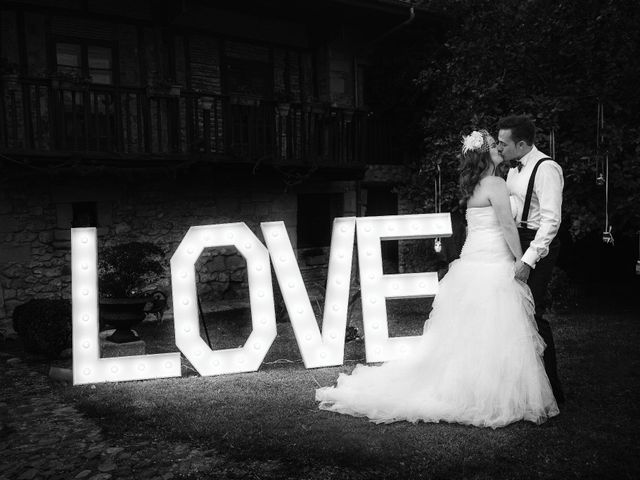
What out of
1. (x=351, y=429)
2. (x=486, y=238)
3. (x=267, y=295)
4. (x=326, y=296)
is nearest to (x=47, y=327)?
(x=267, y=295)

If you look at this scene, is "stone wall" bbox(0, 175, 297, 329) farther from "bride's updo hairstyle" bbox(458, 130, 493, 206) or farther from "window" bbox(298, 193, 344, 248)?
"bride's updo hairstyle" bbox(458, 130, 493, 206)

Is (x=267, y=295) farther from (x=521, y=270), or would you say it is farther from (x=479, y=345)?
(x=521, y=270)

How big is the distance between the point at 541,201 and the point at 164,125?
7.61 metres

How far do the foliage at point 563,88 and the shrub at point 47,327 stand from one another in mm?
6478

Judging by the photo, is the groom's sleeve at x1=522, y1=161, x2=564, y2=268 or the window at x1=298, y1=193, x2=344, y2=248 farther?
the window at x1=298, y1=193, x2=344, y2=248

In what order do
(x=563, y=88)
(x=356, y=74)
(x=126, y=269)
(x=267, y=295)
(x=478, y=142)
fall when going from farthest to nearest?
(x=356, y=74) < (x=563, y=88) < (x=126, y=269) < (x=267, y=295) < (x=478, y=142)

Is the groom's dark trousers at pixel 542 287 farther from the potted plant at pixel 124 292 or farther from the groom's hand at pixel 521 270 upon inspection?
the potted plant at pixel 124 292

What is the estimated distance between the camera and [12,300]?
9.48 m

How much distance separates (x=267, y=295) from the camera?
6066mm

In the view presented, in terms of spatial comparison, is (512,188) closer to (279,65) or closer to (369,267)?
(369,267)

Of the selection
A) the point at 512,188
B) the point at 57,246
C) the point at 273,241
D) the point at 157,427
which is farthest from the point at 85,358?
the point at 57,246

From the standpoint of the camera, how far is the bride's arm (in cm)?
452

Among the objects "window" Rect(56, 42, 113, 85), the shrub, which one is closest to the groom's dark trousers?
the shrub

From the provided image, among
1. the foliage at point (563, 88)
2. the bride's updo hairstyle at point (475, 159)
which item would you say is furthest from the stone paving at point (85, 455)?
the foliage at point (563, 88)
